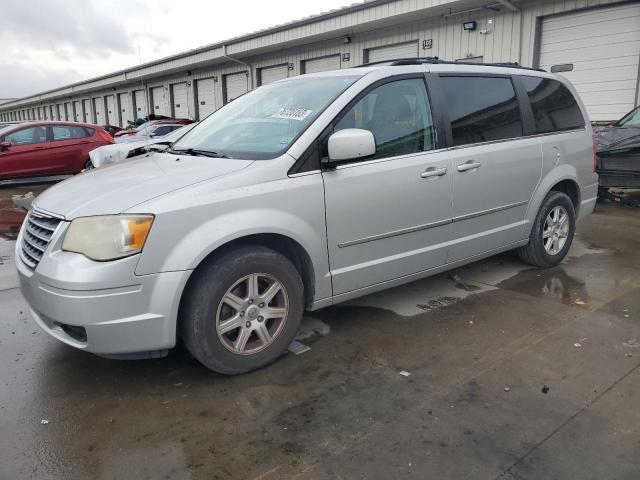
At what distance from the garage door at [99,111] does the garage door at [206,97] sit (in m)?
16.4

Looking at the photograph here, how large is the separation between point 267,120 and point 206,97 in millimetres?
21183

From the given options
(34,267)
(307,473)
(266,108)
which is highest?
(266,108)

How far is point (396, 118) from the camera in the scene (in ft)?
12.3

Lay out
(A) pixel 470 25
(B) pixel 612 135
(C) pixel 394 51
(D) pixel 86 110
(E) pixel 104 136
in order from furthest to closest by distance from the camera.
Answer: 1. (D) pixel 86 110
2. (C) pixel 394 51
3. (E) pixel 104 136
4. (A) pixel 470 25
5. (B) pixel 612 135

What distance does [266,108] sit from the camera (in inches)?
153

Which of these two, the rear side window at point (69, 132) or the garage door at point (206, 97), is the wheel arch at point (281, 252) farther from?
the garage door at point (206, 97)

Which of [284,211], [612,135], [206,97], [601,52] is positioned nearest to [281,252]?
[284,211]

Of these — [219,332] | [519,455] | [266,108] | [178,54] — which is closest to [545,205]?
[266,108]

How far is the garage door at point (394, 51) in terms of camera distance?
13891 mm

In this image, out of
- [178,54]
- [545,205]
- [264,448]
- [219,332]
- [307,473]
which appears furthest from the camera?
[178,54]

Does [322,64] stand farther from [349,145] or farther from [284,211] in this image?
[284,211]

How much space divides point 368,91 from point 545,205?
7.39 ft

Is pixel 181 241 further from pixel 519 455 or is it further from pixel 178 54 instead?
pixel 178 54

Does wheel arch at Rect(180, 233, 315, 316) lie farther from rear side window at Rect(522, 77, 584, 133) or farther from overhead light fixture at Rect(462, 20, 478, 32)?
overhead light fixture at Rect(462, 20, 478, 32)
